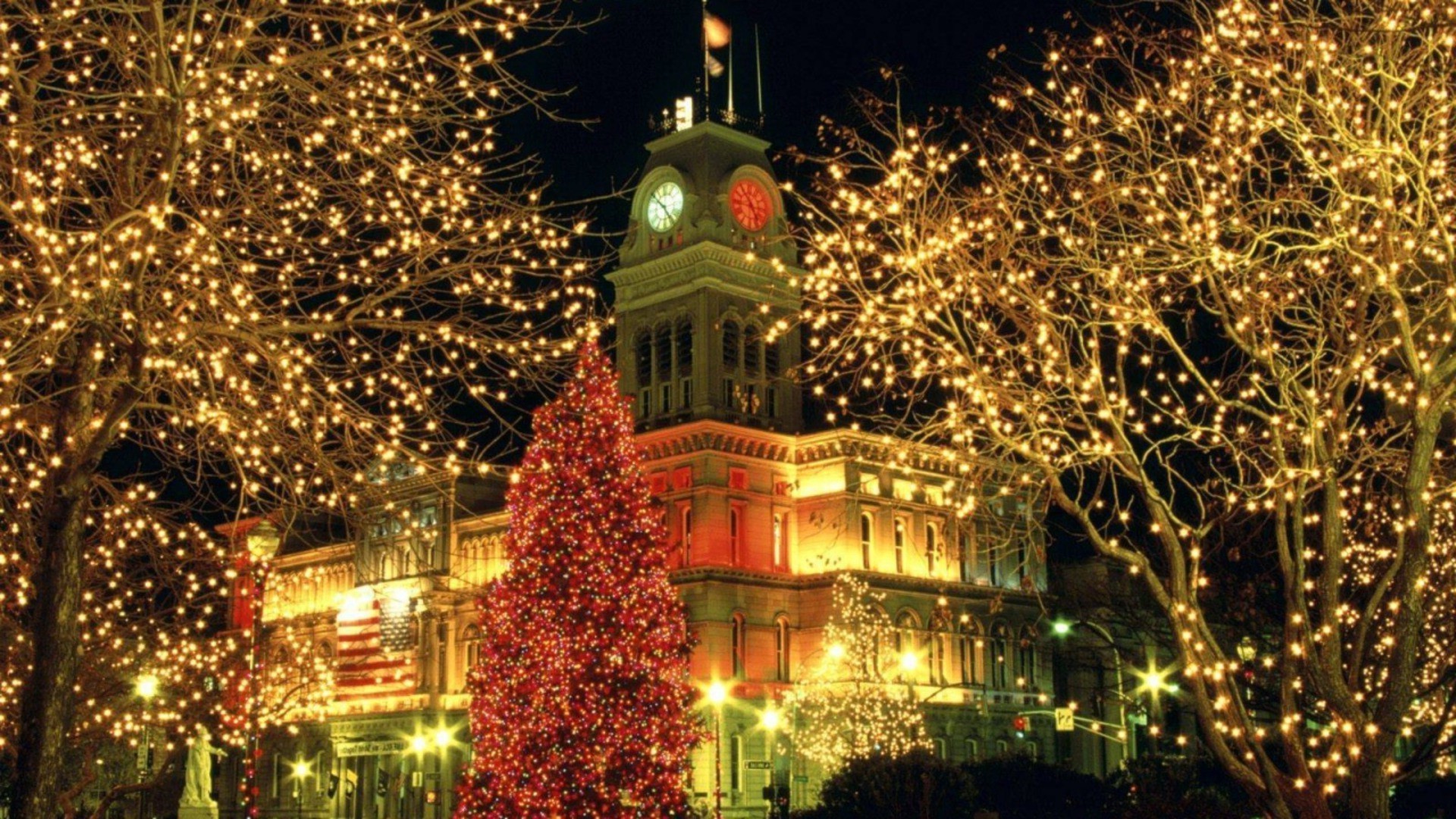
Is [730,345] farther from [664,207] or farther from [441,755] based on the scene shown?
[441,755]

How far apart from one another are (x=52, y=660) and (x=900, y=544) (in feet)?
170

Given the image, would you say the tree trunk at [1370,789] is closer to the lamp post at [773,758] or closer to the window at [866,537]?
the lamp post at [773,758]

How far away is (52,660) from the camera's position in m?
11.6

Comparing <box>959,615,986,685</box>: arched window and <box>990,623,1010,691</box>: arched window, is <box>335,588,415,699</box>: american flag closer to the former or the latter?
<box>959,615,986,685</box>: arched window

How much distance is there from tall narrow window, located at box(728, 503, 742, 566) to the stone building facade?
0.06 meters

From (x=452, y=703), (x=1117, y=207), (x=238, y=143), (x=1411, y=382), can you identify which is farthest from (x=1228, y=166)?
(x=452, y=703)

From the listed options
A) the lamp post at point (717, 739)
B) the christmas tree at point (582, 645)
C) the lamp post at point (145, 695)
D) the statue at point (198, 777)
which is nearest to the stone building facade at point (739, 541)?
the lamp post at point (717, 739)

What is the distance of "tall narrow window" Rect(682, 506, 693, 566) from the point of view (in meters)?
58.1

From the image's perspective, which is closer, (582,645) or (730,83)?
(582,645)

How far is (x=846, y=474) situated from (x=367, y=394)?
1842 inches

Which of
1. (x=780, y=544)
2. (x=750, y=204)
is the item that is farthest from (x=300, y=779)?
(x=750, y=204)

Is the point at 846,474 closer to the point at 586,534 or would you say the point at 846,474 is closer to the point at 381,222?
the point at 586,534

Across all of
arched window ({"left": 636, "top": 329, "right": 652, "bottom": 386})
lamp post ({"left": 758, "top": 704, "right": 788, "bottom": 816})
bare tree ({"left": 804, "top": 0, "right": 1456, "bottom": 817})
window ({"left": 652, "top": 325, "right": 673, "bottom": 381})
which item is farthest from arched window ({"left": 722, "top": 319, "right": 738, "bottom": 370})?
bare tree ({"left": 804, "top": 0, "right": 1456, "bottom": 817})

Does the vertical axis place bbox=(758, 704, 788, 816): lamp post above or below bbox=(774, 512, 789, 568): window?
below
